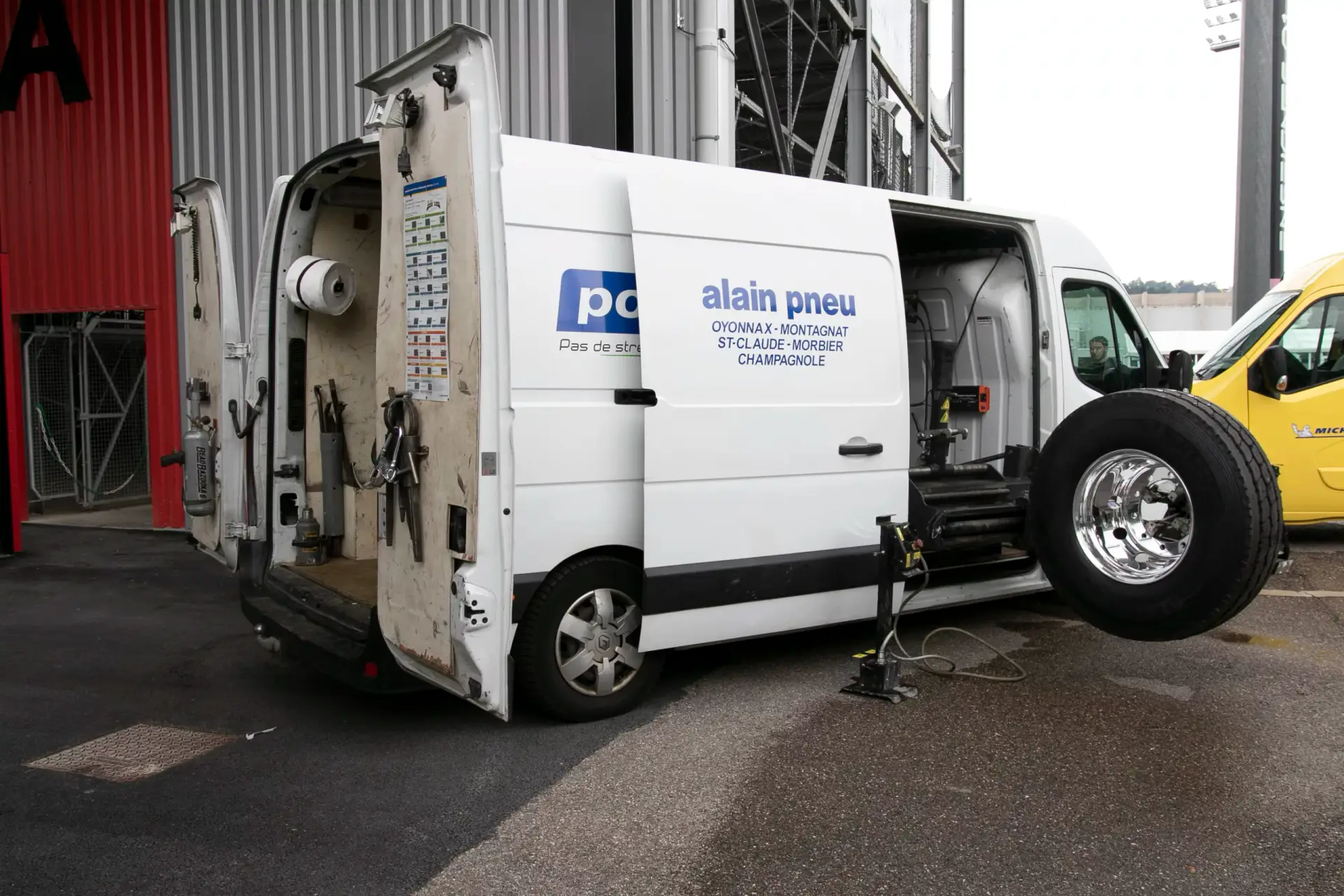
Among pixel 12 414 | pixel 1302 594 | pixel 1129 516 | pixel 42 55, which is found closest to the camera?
pixel 1129 516

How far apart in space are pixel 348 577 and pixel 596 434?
179 cm

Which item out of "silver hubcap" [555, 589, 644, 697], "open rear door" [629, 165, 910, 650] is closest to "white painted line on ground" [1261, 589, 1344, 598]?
"open rear door" [629, 165, 910, 650]

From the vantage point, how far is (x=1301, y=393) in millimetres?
8312

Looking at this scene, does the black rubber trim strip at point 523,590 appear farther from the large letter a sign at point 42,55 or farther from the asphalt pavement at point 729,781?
the large letter a sign at point 42,55

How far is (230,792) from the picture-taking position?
383cm

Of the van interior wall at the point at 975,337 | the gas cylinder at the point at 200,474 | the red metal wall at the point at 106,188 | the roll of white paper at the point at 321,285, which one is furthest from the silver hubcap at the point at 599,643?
the red metal wall at the point at 106,188

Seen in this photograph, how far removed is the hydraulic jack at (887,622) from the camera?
189 inches

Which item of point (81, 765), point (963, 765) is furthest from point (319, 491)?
point (963, 765)

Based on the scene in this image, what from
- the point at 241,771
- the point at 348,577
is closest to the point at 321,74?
the point at 348,577

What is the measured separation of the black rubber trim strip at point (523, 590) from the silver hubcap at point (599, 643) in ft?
0.68

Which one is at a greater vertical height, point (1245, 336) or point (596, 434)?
point (1245, 336)

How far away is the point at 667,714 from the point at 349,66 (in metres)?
7.04

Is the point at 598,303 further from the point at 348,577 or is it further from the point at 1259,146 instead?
the point at 1259,146

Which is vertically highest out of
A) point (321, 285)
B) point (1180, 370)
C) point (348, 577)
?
point (321, 285)
